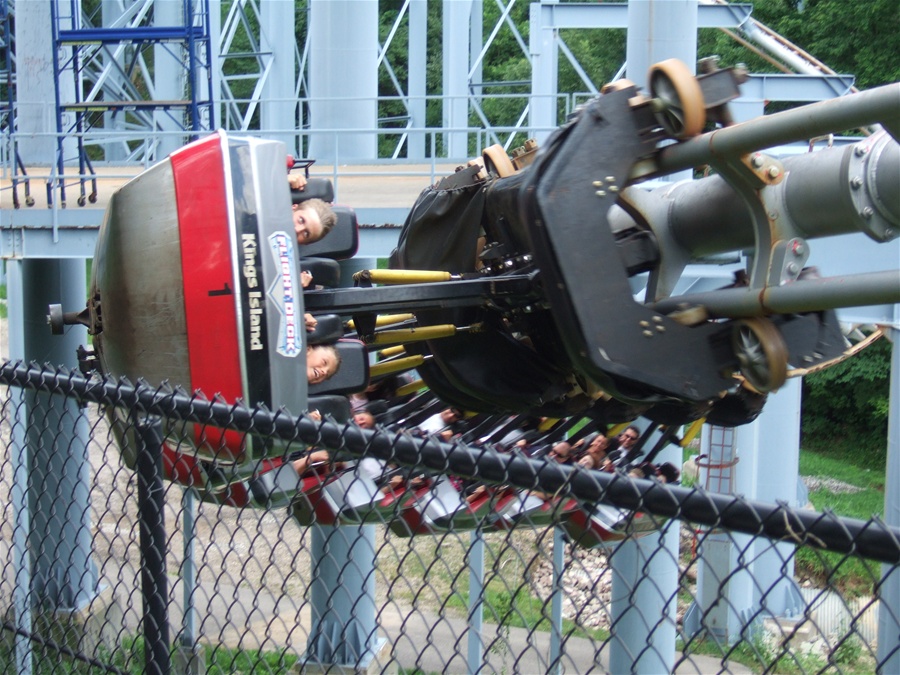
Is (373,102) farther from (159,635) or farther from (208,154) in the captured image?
(159,635)

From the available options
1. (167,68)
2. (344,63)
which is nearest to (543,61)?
(344,63)

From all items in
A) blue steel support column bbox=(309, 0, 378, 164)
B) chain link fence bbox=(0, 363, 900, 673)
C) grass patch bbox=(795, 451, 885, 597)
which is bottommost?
grass patch bbox=(795, 451, 885, 597)

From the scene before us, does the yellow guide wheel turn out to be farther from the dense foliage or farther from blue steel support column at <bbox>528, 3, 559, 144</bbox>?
the dense foliage

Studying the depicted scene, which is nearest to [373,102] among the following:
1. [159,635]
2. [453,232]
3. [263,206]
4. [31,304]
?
[31,304]

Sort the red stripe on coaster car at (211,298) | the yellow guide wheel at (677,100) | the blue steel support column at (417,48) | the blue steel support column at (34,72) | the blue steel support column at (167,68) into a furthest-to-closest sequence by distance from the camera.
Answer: the blue steel support column at (417,48) → the blue steel support column at (167,68) → the blue steel support column at (34,72) → the red stripe on coaster car at (211,298) → the yellow guide wheel at (677,100)

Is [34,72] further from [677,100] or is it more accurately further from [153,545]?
[153,545]

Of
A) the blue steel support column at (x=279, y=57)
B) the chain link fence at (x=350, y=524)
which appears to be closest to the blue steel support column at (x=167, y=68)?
the blue steel support column at (x=279, y=57)

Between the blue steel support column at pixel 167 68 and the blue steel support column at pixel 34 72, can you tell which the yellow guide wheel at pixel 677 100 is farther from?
the blue steel support column at pixel 167 68

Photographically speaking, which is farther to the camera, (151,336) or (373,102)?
(373,102)

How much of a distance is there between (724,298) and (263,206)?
1.76 meters

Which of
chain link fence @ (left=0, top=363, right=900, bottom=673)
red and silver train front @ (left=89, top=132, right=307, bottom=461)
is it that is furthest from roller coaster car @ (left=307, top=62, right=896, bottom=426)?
chain link fence @ (left=0, top=363, right=900, bottom=673)

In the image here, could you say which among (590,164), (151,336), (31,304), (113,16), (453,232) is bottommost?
(31,304)

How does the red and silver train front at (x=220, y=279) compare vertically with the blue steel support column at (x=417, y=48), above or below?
below

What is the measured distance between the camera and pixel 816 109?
11.6ft
